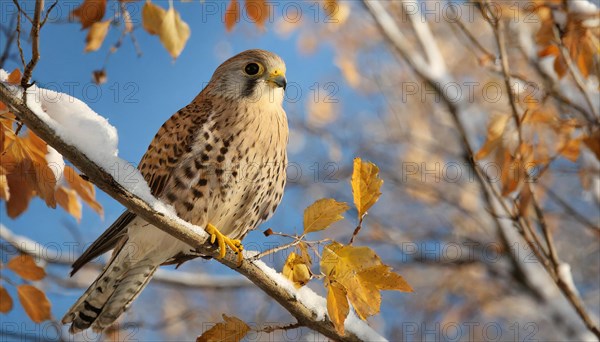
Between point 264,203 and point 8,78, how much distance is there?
1.61m

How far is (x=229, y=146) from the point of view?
11.3 ft

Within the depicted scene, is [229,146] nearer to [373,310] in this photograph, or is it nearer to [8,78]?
[8,78]

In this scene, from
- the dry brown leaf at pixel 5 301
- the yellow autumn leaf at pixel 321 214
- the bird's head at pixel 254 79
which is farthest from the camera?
the bird's head at pixel 254 79

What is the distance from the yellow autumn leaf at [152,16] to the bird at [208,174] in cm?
64

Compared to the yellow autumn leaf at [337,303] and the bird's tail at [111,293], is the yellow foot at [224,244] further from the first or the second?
the bird's tail at [111,293]

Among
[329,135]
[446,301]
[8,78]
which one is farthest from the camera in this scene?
[446,301]

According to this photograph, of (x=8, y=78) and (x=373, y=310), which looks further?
(x=8, y=78)

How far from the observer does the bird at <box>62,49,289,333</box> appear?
3377mm

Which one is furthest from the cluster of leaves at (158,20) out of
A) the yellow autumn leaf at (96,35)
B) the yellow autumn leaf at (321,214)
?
the yellow autumn leaf at (321,214)

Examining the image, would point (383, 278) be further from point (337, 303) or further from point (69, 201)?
point (69, 201)

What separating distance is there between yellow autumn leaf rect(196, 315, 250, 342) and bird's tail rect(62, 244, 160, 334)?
1.38m

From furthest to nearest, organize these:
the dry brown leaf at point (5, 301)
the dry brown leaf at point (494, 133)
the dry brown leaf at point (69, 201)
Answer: the dry brown leaf at point (494, 133), the dry brown leaf at point (69, 201), the dry brown leaf at point (5, 301)

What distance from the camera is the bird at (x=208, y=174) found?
338 cm

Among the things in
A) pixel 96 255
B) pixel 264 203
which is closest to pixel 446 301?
pixel 264 203
